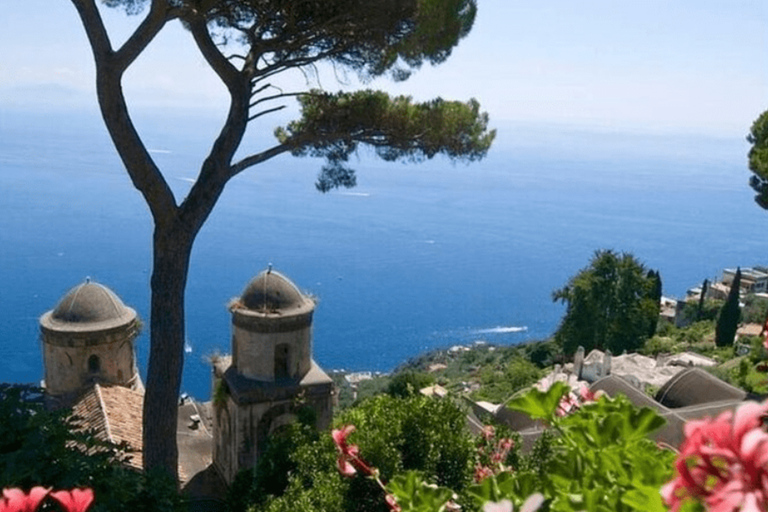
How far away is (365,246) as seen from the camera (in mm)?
72875

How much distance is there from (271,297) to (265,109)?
3.40m

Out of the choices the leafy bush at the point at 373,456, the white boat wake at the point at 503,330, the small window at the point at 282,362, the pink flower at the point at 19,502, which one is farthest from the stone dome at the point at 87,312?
the white boat wake at the point at 503,330

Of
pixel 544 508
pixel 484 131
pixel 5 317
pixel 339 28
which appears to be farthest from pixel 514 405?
pixel 5 317

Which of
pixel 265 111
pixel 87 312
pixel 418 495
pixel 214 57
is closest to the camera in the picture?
pixel 418 495

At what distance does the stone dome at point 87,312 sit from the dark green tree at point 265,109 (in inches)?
185

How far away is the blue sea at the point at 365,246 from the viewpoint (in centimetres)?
4581

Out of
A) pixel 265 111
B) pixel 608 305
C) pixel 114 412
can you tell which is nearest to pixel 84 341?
pixel 114 412

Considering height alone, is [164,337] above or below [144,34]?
below

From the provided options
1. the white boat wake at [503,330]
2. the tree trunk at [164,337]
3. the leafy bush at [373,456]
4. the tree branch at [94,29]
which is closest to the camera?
the leafy bush at [373,456]

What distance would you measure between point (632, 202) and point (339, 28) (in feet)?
396

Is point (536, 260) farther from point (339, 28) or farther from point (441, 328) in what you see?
point (339, 28)

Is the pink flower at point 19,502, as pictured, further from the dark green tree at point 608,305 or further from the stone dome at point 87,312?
the dark green tree at point 608,305

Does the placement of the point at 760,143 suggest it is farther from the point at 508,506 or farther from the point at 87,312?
the point at 508,506

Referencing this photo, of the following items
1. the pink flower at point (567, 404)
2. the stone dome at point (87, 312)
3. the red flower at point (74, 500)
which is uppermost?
the red flower at point (74, 500)
